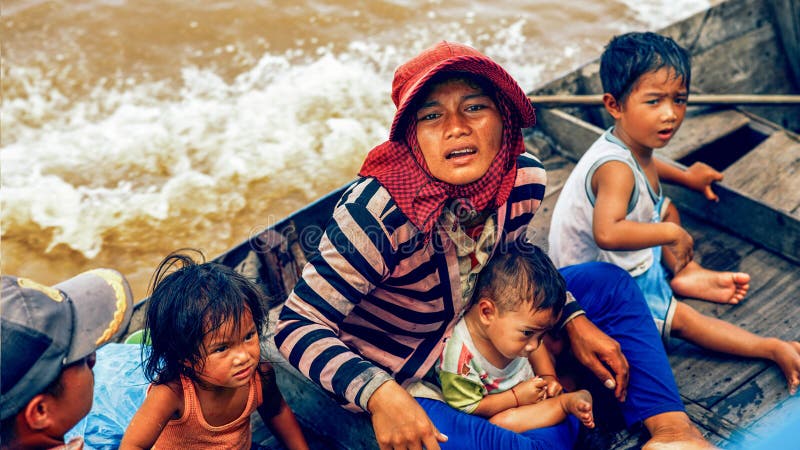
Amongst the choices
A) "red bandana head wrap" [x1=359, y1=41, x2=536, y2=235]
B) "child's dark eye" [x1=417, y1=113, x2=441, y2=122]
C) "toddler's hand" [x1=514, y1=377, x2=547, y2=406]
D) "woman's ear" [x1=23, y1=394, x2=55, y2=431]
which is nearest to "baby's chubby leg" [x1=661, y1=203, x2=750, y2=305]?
"toddler's hand" [x1=514, y1=377, x2=547, y2=406]

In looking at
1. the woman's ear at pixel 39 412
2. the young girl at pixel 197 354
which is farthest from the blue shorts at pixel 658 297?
the woman's ear at pixel 39 412

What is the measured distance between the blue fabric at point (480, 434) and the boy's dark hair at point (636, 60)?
1.26m

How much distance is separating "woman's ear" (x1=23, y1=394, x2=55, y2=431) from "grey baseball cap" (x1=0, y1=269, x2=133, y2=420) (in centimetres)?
3

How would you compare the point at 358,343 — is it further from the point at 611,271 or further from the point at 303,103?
the point at 303,103

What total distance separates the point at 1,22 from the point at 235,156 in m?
3.40

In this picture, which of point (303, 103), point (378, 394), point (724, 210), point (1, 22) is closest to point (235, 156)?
point (303, 103)

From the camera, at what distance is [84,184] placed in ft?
18.1

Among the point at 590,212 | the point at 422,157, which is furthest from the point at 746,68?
the point at 422,157

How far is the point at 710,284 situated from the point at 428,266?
1.38 meters

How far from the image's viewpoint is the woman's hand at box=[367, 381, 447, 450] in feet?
5.60

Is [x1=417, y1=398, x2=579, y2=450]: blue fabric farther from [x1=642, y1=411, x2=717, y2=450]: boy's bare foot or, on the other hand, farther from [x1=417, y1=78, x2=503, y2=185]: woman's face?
[x1=417, y1=78, x2=503, y2=185]: woman's face

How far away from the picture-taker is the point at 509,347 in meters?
2.04

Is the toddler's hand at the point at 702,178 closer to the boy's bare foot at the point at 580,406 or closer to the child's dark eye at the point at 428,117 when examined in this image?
the boy's bare foot at the point at 580,406

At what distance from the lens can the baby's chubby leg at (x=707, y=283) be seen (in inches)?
108
